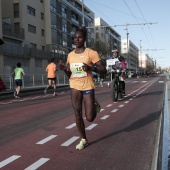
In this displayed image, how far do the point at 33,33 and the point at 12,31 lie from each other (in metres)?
7.08

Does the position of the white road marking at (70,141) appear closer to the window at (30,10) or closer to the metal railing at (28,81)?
the metal railing at (28,81)

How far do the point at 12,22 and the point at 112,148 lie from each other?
40769 millimetres

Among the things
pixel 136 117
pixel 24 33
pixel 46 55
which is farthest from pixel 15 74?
pixel 46 55

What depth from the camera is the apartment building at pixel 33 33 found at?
1538 inches

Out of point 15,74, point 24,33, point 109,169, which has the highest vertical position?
point 24,33

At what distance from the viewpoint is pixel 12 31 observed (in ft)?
129

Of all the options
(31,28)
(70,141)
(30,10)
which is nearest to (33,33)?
(31,28)

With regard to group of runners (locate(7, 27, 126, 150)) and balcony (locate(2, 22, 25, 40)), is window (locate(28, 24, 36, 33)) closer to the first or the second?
balcony (locate(2, 22, 25, 40))

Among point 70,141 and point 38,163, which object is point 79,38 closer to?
point 70,141

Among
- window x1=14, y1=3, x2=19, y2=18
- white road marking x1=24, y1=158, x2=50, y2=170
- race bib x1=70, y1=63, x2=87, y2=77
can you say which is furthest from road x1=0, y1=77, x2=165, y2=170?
window x1=14, y1=3, x2=19, y2=18

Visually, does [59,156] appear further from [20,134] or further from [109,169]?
[20,134]

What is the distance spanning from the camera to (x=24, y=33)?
1695 inches

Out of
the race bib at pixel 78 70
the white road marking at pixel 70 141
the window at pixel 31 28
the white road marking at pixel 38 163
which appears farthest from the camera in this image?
the window at pixel 31 28

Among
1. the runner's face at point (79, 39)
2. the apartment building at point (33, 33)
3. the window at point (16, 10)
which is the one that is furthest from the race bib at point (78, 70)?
the window at point (16, 10)
